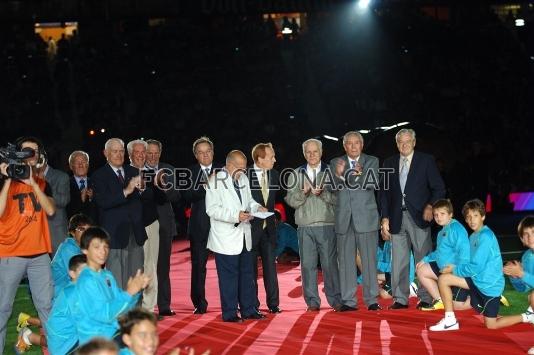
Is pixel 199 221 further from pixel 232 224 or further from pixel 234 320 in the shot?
pixel 234 320

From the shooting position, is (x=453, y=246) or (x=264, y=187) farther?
(x=264, y=187)

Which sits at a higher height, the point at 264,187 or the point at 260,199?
the point at 264,187

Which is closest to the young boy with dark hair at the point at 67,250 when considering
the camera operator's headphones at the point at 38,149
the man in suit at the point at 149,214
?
the camera operator's headphones at the point at 38,149

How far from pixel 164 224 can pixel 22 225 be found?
284cm

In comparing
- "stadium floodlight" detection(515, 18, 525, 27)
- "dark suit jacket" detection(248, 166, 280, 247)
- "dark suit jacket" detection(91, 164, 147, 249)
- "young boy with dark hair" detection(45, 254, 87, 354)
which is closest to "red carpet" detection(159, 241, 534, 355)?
"dark suit jacket" detection(248, 166, 280, 247)

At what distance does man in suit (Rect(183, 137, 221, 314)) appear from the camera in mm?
10508

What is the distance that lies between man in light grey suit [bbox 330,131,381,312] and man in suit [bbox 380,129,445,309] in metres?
0.19

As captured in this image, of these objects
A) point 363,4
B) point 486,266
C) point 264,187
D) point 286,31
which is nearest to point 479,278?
point 486,266

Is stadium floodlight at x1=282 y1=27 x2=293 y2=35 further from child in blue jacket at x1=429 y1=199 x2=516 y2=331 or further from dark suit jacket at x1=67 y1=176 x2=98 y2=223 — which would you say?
child in blue jacket at x1=429 y1=199 x2=516 y2=331

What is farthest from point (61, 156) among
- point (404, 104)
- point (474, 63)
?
point (474, 63)

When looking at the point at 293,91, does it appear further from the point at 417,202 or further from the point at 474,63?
the point at 417,202

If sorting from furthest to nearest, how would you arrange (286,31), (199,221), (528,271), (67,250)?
(286,31) → (199,221) → (528,271) → (67,250)

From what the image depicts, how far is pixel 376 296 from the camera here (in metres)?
10.5

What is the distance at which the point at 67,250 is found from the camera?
8.30m
